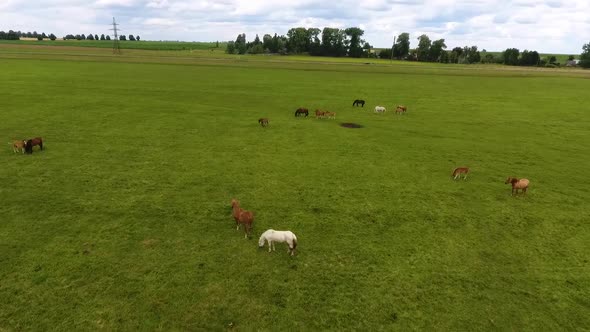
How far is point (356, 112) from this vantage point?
35.7 metres

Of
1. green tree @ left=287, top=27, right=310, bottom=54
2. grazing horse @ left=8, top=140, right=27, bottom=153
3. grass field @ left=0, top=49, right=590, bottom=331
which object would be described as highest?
green tree @ left=287, top=27, right=310, bottom=54

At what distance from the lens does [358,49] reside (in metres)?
183

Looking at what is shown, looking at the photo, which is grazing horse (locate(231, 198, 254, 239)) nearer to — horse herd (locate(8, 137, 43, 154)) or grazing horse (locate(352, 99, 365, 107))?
horse herd (locate(8, 137, 43, 154))

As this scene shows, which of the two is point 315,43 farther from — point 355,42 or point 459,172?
point 459,172

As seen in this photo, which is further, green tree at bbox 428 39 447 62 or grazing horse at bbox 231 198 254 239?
green tree at bbox 428 39 447 62

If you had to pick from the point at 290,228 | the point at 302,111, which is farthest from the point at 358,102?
the point at 290,228

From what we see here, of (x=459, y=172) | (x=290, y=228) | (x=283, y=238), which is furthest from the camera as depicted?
(x=459, y=172)

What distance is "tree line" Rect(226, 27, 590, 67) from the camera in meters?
164

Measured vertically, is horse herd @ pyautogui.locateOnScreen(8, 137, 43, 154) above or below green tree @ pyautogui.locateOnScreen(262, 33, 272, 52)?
below

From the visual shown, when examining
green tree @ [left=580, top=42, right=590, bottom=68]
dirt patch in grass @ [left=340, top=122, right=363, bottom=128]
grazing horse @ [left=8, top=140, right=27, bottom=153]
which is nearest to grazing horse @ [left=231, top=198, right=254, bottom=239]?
grazing horse @ [left=8, top=140, right=27, bottom=153]

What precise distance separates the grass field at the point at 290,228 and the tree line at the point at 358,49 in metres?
153

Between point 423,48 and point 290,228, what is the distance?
174 metres

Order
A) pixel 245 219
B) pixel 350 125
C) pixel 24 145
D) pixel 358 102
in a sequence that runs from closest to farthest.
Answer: pixel 245 219, pixel 24 145, pixel 350 125, pixel 358 102

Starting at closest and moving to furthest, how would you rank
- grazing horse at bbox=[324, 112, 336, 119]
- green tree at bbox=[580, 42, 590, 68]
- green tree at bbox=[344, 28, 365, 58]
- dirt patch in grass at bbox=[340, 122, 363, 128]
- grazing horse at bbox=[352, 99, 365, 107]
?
dirt patch in grass at bbox=[340, 122, 363, 128], grazing horse at bbox=[324, 112, 336, 119], grazing horse at bbox=[352, 99, 365, 107], green tree at bbox=[580, 42, 590, 68], green tree at bbox=[344, 28, 365, 58]
